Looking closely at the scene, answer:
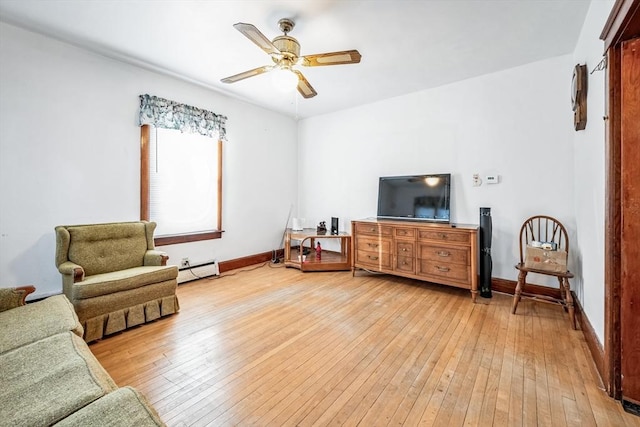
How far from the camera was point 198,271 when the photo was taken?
3764 millimetres

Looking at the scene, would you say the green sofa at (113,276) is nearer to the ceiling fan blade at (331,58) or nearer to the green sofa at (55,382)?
the green sofa at (55,382)

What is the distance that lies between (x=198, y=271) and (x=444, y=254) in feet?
10.3

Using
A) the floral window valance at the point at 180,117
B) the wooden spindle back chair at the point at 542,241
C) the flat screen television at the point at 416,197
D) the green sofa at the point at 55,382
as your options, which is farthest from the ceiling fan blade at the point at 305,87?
the wooden spindle back chair at the point at 542,241

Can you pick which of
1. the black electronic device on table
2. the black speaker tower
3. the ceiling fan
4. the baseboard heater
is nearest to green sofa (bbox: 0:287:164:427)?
the baseboard heater

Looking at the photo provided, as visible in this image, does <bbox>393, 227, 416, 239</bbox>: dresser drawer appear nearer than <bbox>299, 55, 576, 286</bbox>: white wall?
No

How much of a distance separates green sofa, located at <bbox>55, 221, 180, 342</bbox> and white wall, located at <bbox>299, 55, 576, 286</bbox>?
2.88 meters

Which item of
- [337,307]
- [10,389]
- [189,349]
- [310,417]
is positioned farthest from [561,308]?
[10,389]

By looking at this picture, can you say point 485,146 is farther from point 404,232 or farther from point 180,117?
point 180,117

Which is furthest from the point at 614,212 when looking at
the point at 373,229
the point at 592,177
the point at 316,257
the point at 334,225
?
the point at 316,257

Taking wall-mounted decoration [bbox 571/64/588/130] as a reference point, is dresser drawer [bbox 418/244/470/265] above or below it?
below

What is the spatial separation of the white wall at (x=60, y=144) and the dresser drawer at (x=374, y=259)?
2194 mm

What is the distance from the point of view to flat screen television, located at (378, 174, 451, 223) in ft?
11.6

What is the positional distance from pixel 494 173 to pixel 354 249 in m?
1.97

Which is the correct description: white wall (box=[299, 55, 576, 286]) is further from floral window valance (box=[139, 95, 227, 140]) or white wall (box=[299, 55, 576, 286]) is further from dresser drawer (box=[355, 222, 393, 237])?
floral window valance (box=[139, 95, 227, 140])
